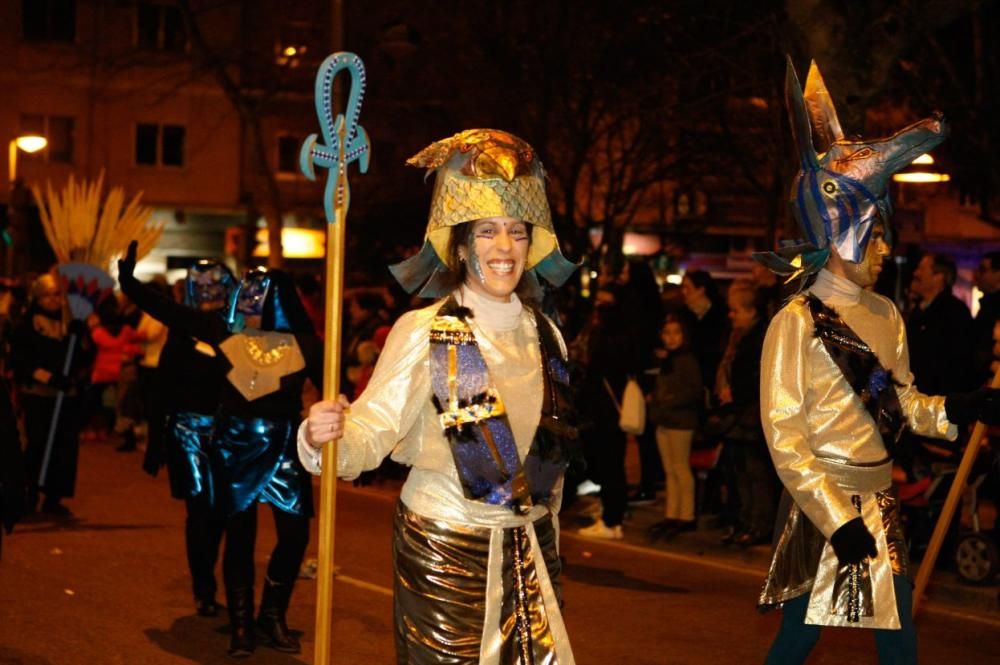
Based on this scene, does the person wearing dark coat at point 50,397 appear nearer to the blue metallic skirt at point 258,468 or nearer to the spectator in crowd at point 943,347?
the blue metallic skirt at point 258,468

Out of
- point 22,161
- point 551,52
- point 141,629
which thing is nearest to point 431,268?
point 141,629

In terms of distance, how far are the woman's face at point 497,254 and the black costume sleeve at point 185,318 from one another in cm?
369

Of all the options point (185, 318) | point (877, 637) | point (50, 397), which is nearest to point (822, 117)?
point (877, 637)

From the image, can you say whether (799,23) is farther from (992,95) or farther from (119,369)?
(119,369)

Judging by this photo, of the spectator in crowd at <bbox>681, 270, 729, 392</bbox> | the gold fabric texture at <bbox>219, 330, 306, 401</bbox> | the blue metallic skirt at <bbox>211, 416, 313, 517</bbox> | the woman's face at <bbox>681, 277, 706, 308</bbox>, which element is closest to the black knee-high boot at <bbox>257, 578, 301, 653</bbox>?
the blue metallic skirt at <bbox>211, 416, 313, 517</bbox>

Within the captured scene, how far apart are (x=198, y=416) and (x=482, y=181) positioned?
14.6ft

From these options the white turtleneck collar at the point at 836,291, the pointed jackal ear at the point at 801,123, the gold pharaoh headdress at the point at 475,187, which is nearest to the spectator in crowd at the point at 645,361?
the pointed jackal ear at the point at 801,123

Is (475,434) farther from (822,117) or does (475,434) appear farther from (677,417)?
(677,417)

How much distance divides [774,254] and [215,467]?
11.7ft

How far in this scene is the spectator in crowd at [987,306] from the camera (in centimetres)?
1064

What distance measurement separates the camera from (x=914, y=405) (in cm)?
547

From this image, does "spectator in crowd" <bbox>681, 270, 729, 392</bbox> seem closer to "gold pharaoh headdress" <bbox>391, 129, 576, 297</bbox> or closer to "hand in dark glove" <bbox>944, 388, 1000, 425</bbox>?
"hand in dark glove" <bbox>944, 388, 1000, 425</bbox>

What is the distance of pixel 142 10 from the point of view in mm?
38156

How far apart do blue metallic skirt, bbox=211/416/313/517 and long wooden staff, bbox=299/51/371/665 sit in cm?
360
